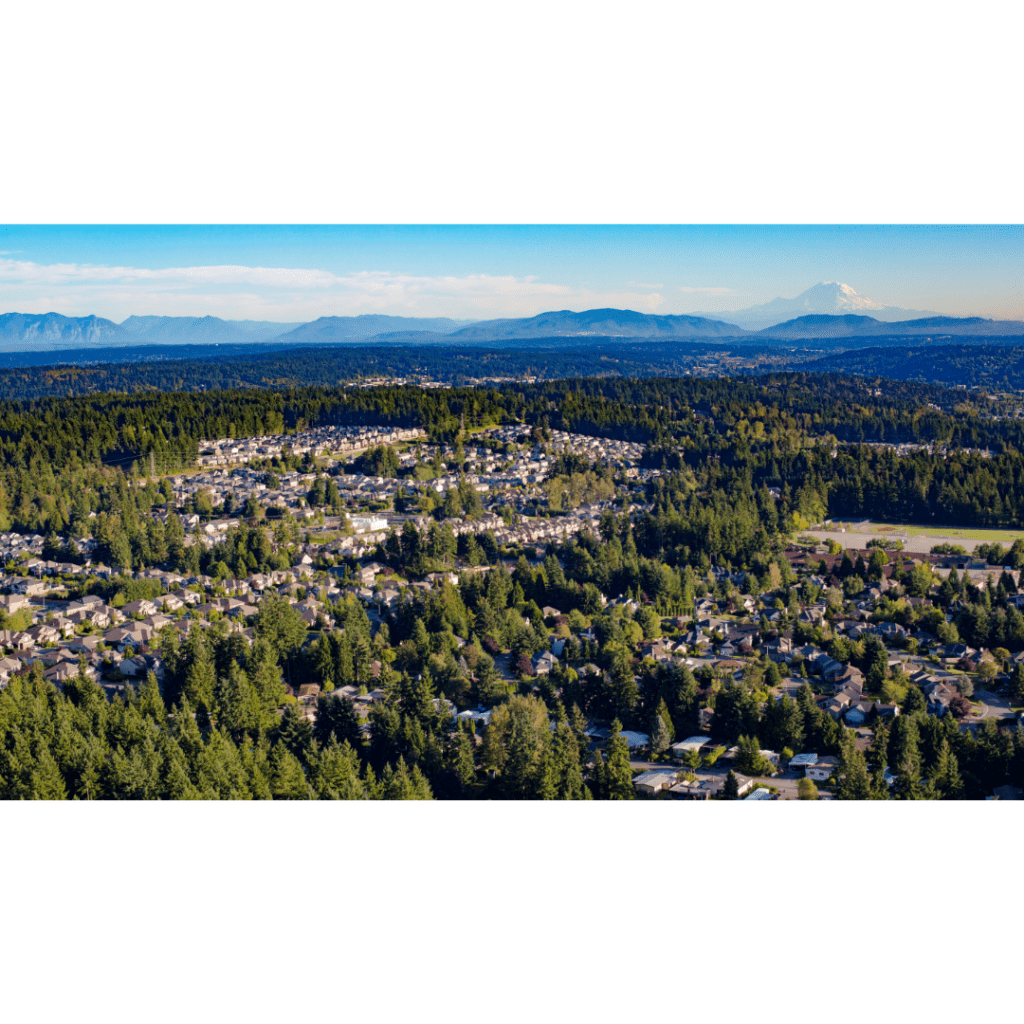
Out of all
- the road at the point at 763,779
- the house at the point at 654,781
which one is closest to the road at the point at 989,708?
the road at the point at 763,779

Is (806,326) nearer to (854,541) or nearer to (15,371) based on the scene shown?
(15,371)

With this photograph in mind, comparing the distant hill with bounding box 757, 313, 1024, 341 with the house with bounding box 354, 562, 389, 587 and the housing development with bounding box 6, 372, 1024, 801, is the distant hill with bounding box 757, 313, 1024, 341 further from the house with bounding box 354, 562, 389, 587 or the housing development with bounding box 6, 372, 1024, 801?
the house with bounding box 354, 562, 389, 587

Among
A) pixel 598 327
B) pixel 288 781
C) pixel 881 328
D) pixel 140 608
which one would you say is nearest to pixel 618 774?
pixel 288 781

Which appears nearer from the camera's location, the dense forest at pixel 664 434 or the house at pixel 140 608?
the house at pixel 140 608

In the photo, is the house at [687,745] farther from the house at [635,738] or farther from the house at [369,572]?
the house at [369,572]

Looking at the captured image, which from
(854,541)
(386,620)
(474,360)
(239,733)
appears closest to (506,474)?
(854,541)

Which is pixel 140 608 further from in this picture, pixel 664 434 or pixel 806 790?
pixel 664 434

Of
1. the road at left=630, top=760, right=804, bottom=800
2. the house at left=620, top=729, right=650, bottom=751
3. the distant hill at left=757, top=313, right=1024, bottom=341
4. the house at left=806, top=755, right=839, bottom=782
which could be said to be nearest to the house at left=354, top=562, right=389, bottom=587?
the house at left=620, top=729, right=650, bottom=751
